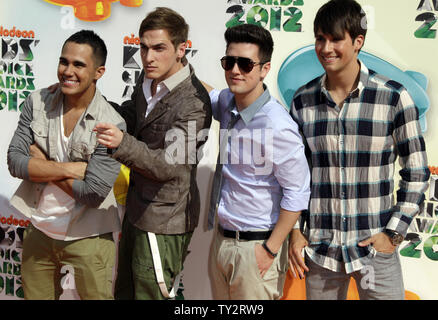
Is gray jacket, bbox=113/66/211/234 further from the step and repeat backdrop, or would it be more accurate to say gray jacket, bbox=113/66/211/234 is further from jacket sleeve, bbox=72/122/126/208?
the step and repeat backdrop

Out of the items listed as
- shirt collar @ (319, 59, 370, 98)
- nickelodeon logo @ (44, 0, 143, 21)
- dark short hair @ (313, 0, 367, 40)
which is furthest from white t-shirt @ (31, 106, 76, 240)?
dark short hair @ (313, 0, 367, 40)

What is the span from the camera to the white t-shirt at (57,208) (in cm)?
297

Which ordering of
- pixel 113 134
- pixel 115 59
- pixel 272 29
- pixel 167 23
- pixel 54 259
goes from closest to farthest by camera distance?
pixel 113 134 < pixel 167 23 < pixel 54 259 < pixel 272 29 < pixel 115 59

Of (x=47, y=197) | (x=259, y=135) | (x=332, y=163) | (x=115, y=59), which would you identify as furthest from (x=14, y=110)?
(x=332, y=163)

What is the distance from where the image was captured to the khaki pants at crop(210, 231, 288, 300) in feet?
8.94

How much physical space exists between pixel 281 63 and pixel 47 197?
1.79 meters

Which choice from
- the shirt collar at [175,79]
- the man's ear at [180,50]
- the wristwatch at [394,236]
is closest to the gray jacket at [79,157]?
the shirt collar at [175,79]

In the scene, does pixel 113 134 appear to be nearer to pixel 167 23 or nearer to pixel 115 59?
pixel 167 23

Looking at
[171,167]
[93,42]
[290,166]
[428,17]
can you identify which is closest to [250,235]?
[290,166]

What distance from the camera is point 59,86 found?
3102mm

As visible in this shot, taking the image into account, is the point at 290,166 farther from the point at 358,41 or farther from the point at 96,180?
the point at 96,180

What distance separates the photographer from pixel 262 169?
8.85 ft

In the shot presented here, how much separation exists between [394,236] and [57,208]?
1.87m

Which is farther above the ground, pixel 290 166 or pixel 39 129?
pixel 39 129
